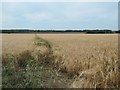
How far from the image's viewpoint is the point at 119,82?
24.0 ft

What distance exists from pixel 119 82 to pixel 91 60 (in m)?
1.50

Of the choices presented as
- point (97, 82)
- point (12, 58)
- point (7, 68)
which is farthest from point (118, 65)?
point (12, 58)

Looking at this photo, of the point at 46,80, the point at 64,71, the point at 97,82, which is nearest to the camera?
the point at 97,82

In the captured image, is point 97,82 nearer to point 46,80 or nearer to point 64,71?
point 46,80

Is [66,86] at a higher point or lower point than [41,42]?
lower

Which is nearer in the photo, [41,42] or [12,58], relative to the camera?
[12,58]

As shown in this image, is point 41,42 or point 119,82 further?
point 41,42

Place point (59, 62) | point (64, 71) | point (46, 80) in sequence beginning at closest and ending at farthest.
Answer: point (46, 80) < point (64, 71) < point (59, 62)

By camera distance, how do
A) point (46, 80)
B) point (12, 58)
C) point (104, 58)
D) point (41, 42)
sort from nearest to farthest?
point (46, 80), point (104, 58), point (12, 58), point (41, 42)

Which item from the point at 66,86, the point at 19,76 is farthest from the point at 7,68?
the point at 66,86

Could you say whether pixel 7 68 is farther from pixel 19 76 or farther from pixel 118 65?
pixel 118 65

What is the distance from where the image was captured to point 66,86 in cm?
730

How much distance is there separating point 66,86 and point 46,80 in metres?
0.68

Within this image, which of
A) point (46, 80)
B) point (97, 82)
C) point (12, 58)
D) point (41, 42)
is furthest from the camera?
point (41, 42)
